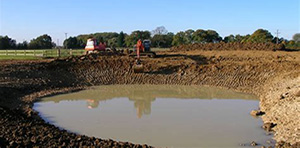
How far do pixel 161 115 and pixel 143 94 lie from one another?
5.00 metres

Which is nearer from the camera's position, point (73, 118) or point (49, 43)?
point (73, 118)

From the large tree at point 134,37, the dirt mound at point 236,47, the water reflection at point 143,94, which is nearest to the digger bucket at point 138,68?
the water reflection at point 143,94

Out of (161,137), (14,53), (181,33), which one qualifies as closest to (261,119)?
(161,137)

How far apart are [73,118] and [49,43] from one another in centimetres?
5537

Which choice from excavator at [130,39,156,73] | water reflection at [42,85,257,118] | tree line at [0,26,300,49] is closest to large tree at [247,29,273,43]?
tree line at [0,26,300,49]

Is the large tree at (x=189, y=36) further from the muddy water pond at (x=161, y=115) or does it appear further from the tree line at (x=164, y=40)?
the muddy water pond at (x=161, y=115)

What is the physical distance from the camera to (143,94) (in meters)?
16.2

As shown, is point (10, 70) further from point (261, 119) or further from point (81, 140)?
point (261, 119)

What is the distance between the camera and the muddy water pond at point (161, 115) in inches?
339

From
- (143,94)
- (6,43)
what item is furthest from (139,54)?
(6,43)

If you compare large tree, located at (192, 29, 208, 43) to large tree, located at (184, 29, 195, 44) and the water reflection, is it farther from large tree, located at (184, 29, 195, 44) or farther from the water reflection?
the water reflection

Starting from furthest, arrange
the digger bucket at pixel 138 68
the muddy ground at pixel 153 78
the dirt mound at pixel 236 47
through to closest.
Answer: the dirt mound at pixel 236 47 < the digger bucket at pixel 138 68 < the muddy ground at pixel 153 78

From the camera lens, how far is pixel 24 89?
15617 millimetres

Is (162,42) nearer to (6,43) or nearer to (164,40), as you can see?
(164,40)
